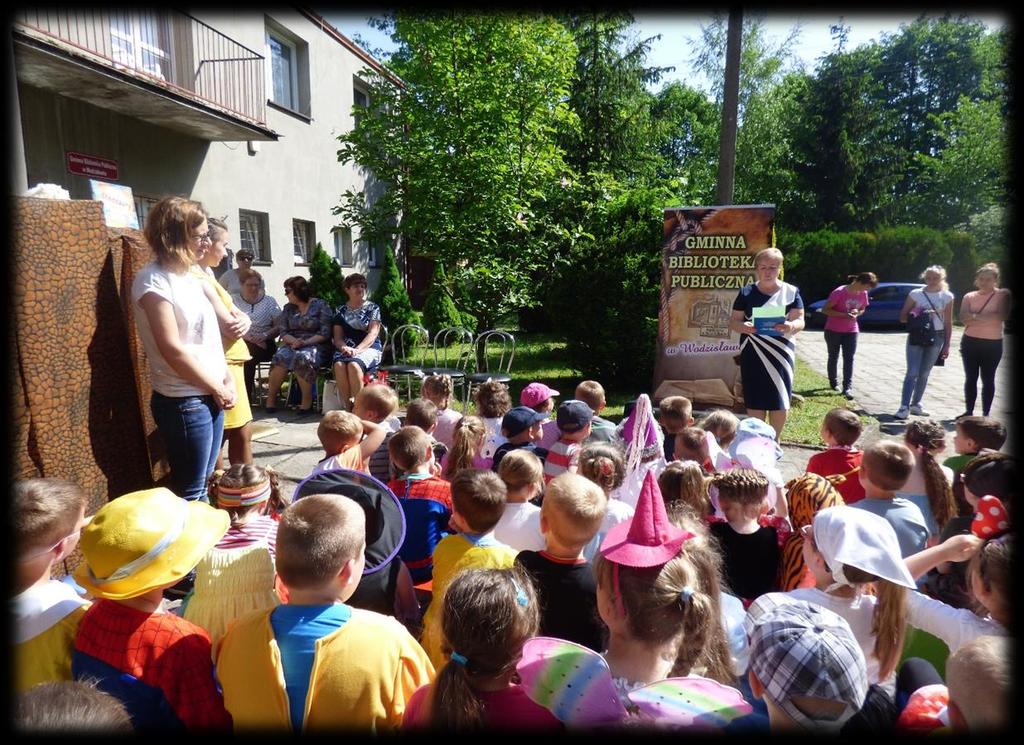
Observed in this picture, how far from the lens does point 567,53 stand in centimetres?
1106

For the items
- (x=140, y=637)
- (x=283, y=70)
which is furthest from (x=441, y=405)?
(x=283, y=70)

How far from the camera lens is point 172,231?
9.43ft

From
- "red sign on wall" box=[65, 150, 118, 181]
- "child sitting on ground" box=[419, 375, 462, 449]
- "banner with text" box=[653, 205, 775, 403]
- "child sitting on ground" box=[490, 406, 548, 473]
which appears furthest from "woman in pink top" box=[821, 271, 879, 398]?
"red sign on wall" box=[65, 150, 118, 181]

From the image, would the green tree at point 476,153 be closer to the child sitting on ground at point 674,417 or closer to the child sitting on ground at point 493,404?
the child sitting on ground at point 493,404

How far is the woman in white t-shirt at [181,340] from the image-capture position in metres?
2.82

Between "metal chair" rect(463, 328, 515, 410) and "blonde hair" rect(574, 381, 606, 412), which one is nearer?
"blonde hair" rect(574, 381, 606, 412)

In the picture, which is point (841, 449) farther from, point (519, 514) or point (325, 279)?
point (325, 279)

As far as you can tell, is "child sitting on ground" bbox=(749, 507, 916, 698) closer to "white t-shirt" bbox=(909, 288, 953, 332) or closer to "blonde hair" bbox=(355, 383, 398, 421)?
"blonde hair" bbox=(355, 383, 398, 421)

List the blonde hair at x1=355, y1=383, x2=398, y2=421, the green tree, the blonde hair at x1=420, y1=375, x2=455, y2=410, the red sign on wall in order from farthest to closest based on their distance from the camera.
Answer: the green tree, the red sign on wall, the blonde hair at x1=420, y1=375, x2=455, y2=410, the blonde hair at x1=355, y1=383, x2=398, y2=421

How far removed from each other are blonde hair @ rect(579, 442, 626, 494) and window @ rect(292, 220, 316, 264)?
1284 cm

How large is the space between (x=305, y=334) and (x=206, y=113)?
14.3 ft

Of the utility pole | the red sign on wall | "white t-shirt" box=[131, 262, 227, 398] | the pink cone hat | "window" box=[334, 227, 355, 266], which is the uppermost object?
the utility pole

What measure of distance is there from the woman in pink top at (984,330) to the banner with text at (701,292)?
221 centimetres

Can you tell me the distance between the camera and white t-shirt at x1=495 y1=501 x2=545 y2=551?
268cm
